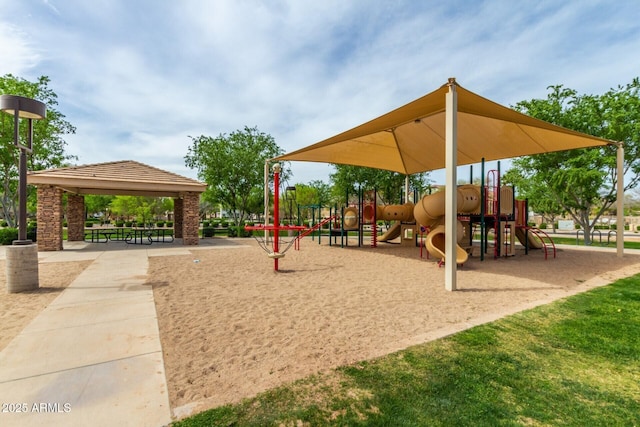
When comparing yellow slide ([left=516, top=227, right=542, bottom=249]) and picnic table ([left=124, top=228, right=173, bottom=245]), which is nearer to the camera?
yellow slide ([left=516, top=227, right=542, bottom=249])

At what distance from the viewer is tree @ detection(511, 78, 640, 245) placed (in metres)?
16.2

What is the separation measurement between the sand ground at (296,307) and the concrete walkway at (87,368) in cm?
19

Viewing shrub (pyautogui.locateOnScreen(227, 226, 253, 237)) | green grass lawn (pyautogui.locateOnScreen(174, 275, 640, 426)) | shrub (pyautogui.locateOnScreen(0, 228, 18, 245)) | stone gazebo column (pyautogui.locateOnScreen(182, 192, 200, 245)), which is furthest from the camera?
shrub (pyautogui.locateOnScreen(227, 226, 253, 237))

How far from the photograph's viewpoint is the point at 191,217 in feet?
54.7

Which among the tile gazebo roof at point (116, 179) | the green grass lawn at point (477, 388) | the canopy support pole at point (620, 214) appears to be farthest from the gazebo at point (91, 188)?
the canopy support pole at point (620, 214)

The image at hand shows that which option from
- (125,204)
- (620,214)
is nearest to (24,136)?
(620,214)

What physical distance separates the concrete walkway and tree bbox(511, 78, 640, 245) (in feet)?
65.3


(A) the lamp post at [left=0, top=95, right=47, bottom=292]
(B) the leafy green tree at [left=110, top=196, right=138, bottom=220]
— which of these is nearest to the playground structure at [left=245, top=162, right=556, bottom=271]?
(A) the lamp post at [left=0, top=95, right=47, bottom=292]

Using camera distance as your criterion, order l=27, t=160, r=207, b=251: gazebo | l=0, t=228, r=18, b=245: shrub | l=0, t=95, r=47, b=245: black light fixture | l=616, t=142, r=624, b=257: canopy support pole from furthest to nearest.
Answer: l=0, t=228, r=18, b=245: shrub → l=27, t=160, r=207, b=251: gazebo → l=616, t=142, r=624, b=257: canopy support pole → l=0, t=95, r=47, b=245: black light fixture

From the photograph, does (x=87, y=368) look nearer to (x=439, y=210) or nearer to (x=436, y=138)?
(x=439, y=210)

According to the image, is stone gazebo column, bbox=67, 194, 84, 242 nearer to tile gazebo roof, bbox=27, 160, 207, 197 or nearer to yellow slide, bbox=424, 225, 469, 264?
tile gazebo roof, bbox=27, 160, 207, 197

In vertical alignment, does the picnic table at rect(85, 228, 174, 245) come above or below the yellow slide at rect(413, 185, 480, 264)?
below

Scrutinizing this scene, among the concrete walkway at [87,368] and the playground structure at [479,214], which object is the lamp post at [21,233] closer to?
the concrete walkway at [87,368]

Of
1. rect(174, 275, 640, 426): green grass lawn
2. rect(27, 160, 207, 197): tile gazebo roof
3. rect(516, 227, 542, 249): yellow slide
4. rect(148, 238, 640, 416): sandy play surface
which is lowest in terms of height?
rect(148, 238, 640, 416): sandy play surface
